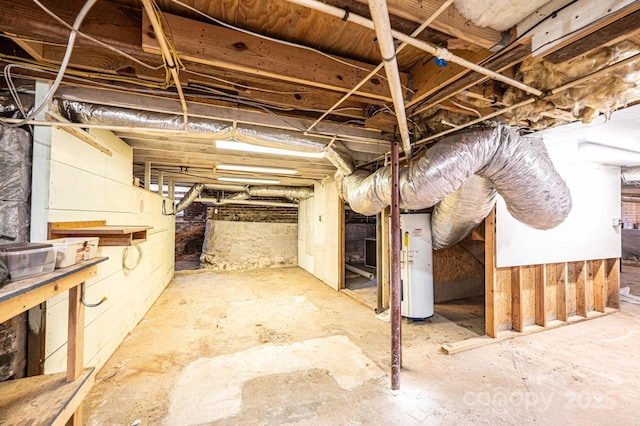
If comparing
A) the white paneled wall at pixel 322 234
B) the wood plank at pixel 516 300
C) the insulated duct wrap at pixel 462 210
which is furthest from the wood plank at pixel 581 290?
the white paneled wall at pixel 322 234

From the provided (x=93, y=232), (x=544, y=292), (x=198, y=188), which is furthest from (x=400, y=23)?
(x=198, y=188)

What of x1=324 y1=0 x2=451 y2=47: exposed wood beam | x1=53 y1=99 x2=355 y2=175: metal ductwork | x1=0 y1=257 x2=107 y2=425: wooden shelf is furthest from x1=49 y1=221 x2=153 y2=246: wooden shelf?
x1=324 y1=0 x2=451 y2=47: exposed wood beam

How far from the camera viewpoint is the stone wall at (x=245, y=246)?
228 inches

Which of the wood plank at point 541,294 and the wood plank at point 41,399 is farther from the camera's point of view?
the wood plank at point 541,294

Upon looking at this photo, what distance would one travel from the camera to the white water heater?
2.87 meters

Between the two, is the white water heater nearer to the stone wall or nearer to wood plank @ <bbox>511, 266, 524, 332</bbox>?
wood plank @ <bbox>511, 266, 524, 332</bbox>

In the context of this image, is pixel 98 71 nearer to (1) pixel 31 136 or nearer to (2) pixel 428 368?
(1) pixel 31 136

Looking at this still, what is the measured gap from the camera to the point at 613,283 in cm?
324

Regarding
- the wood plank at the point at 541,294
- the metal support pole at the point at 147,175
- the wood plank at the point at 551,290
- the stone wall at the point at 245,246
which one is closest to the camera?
the wood plank at the point at 541,294

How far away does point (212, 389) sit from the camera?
5.81 ft

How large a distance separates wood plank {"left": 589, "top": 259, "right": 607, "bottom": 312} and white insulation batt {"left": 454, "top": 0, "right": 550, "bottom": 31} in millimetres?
3526

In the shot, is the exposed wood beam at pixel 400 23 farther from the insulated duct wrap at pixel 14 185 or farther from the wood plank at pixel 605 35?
the insulated duct wrap at pixel 14 185

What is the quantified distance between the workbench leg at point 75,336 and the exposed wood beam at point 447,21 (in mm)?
1765

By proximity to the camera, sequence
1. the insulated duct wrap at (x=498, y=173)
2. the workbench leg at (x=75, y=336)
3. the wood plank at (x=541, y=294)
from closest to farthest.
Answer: the workbench leg at (x=75, y=336)
the insulated duct wrap at (x=498, y=173)
the wood plank at (x=541, y=294)
